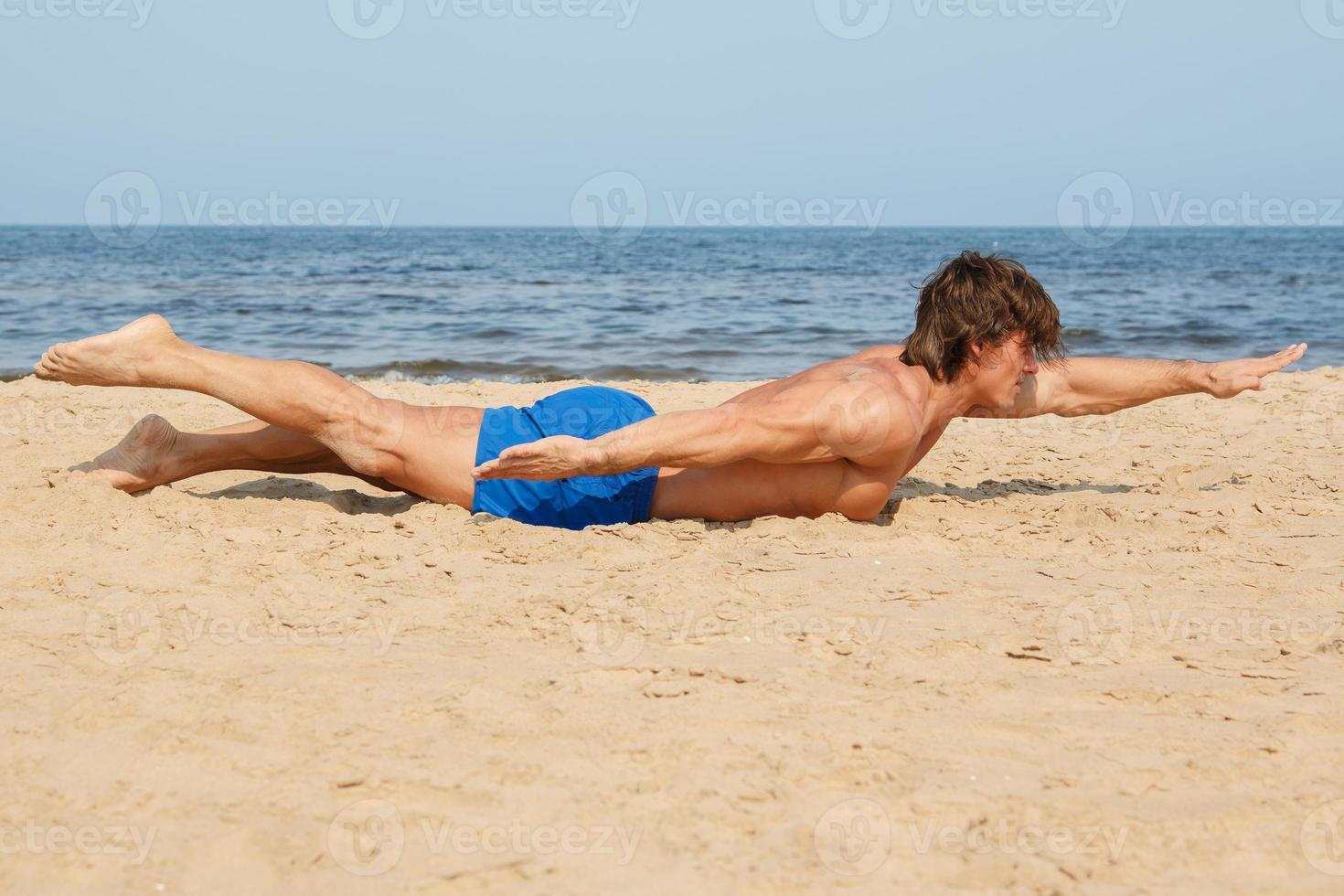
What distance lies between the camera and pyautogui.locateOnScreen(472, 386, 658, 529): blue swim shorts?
371 cm

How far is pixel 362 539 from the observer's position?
11.5ft

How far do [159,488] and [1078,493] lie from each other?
143 inches

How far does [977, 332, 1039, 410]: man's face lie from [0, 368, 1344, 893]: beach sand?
1.60 ft

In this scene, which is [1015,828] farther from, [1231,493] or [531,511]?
[1231,493]

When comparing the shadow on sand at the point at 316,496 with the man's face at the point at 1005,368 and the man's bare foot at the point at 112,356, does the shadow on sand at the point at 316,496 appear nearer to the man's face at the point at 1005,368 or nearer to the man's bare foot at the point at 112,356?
the man's bare foot at the point at 112,356

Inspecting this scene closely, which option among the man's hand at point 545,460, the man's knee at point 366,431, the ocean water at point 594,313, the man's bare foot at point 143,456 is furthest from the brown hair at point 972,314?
the ocean water at point 594,313

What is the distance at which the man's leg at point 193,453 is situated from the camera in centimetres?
387

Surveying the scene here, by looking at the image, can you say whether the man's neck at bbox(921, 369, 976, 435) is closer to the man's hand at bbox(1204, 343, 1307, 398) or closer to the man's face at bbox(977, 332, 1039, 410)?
the man's face at bbox(977, 332, 1039, 410)

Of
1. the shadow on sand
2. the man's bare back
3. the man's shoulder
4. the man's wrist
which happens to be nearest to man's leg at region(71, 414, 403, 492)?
the shadow on sand

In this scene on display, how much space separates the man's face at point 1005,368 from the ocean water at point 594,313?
480 centimetres

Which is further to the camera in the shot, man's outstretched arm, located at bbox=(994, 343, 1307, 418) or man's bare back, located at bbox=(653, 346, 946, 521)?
man's outstretched arm, located at bbox=(994, 343, 1307, 418)

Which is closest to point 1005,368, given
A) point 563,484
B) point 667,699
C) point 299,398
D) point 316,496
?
point 563,484

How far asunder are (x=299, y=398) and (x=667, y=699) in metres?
1.85

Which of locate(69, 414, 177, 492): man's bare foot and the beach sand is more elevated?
locate(69, 414, 177, 492): man's bare foot
